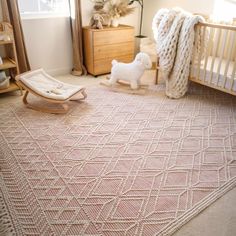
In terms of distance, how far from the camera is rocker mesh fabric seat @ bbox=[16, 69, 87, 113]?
8.84 feet

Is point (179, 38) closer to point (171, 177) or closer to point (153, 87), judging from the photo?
point (153, 87)

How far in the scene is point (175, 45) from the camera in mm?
3006

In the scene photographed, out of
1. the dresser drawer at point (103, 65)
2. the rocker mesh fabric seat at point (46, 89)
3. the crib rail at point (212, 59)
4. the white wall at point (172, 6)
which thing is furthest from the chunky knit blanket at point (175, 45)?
the rocker mesh fabric seat at point (46, 89)

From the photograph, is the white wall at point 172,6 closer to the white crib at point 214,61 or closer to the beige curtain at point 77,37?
the white crib at point 214,61

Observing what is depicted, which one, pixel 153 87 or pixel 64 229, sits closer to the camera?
pixel 64 229

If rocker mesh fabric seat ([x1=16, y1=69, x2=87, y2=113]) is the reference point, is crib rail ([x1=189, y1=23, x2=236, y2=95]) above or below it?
above

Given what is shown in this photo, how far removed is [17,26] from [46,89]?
103 centimetres

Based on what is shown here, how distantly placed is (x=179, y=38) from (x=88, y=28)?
1.39 m

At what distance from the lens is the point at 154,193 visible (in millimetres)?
1726

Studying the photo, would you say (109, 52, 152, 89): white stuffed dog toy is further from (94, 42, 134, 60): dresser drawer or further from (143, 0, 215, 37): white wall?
(143, 0, 215, 37): white wall

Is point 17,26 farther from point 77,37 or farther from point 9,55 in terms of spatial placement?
point 77,37

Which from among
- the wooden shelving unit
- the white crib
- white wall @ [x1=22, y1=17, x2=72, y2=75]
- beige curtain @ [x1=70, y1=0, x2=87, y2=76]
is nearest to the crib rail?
the white crib

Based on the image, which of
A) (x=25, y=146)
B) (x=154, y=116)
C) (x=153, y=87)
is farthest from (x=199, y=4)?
(x=25, y=146)

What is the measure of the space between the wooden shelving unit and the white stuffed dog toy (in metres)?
1.24
